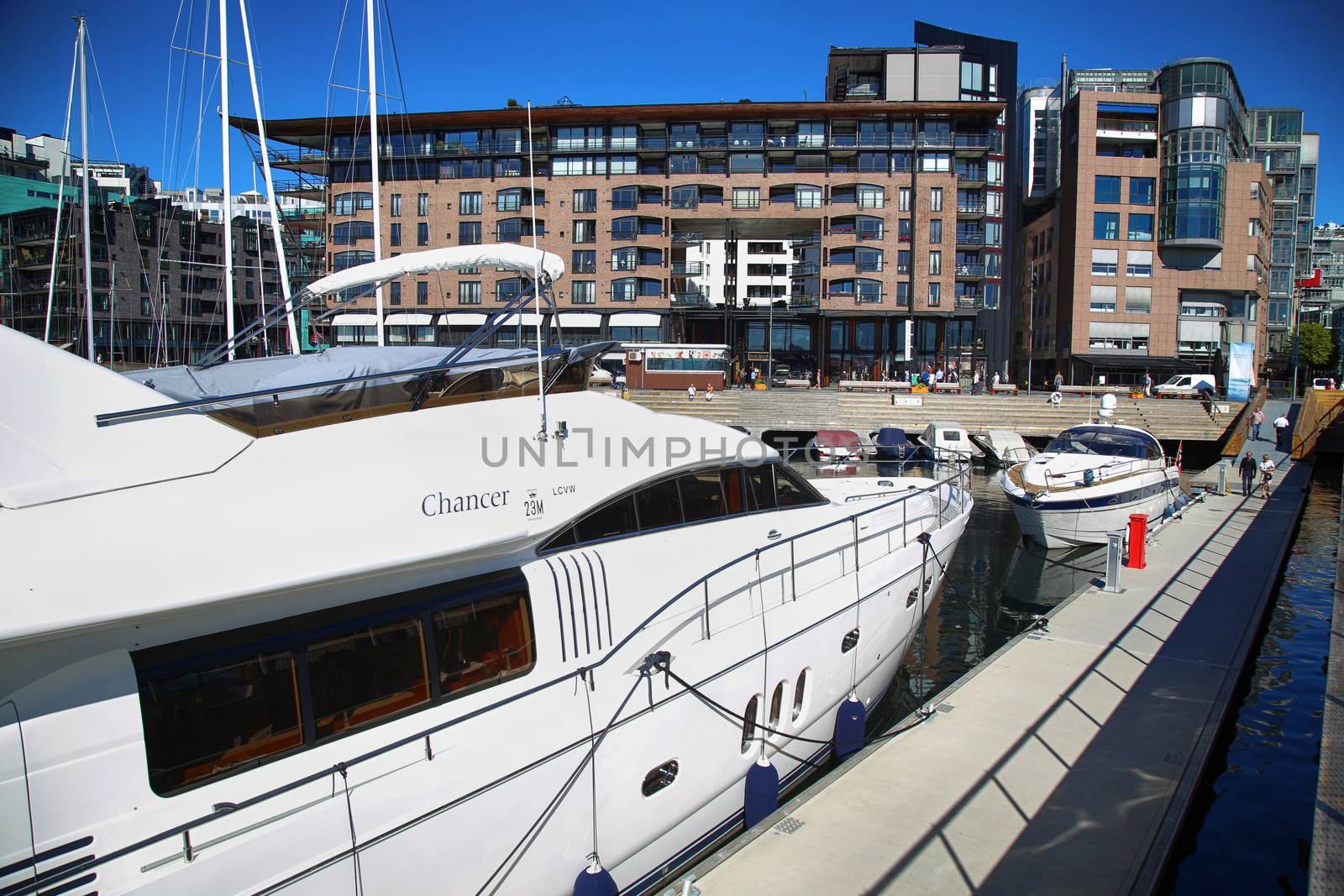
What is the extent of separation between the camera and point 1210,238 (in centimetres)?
5384

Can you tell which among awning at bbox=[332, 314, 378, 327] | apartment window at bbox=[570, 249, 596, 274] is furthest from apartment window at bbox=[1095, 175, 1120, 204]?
awning at bbox=[332, 314, 378, 327]

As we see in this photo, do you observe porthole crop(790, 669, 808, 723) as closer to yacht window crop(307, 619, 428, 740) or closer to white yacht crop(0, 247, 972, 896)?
white yacht crop(0, 247, 972, 896)

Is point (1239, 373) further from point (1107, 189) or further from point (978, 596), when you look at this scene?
point (978, 596)

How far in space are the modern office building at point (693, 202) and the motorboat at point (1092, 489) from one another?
1278 inches

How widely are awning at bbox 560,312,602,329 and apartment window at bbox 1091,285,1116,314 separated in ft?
115

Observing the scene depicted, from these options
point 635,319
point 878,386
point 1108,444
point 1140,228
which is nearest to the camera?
point 1108,444

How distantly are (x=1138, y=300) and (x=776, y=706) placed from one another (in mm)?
59298

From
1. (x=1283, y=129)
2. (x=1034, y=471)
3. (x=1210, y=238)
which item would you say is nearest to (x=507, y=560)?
(x=1034, y=471)

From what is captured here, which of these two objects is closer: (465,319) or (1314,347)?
(465,319)

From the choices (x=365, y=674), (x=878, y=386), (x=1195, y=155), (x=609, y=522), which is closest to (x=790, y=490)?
(x=609, y=522)

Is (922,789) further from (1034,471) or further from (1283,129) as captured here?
(1283,129)

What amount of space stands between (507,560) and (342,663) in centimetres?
139

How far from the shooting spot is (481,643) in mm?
5555

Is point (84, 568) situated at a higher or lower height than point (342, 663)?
higher
